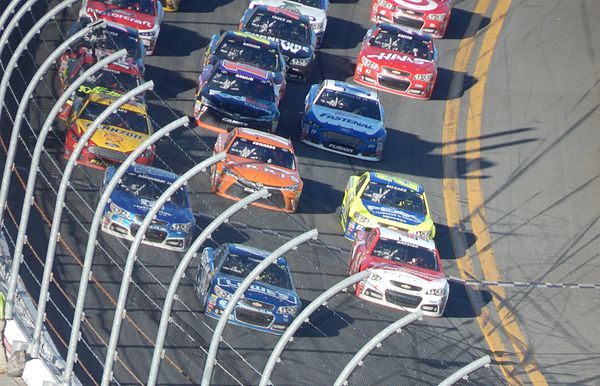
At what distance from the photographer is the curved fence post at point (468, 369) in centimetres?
1554

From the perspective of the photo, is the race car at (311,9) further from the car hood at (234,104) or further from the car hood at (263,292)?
the car hood at (263,292)

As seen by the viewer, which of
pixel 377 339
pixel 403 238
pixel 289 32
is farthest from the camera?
pixel 289 32

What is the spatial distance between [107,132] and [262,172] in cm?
315

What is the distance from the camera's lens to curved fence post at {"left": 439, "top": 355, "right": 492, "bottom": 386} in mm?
15542

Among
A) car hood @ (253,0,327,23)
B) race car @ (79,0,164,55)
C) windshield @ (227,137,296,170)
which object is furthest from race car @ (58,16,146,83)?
car hood @ (253,0,327,23)

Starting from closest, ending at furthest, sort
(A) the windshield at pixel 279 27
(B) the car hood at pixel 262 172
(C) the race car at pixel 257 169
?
(C) the race car at pixel 257 169
(B) the car hood at pixel 262 172
(A) the windshield at pixel 279 27

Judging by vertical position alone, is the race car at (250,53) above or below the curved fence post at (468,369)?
below

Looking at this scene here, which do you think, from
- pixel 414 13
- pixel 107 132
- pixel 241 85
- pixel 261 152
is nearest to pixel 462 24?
pixel 414 13

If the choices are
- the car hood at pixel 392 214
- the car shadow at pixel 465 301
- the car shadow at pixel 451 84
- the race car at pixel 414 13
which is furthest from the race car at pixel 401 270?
the race car at pixel 414 13

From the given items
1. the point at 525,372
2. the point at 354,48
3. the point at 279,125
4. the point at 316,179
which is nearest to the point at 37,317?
the point at 525,372

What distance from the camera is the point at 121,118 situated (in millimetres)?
29625

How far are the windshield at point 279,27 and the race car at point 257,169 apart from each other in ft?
21.1

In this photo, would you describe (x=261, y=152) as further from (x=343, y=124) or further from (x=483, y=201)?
(x=483, y=201)

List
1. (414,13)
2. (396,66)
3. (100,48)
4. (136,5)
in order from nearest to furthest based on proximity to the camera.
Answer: (100,48) < (136,5) < (396,66) < (414,13)
